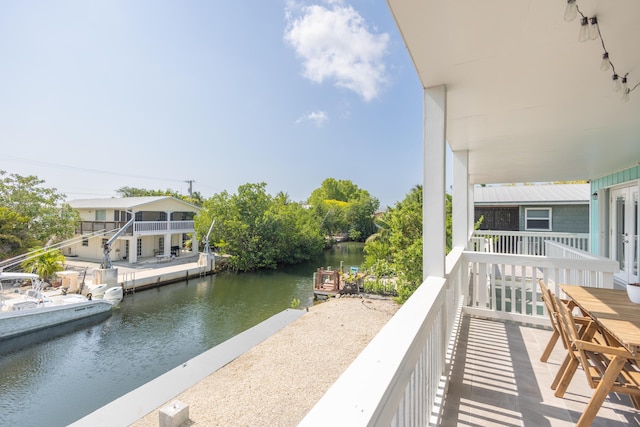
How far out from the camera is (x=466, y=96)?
2.69m

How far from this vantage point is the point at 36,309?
388 inches

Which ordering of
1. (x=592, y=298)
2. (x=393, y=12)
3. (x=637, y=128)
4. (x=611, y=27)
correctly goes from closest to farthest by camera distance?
1. (x=393, y=12)
2. (x=611, y=27)
3. (x=592, y=298)
4. (x=637, y=128)

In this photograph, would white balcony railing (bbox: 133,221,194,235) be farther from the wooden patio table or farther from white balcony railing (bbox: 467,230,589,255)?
the wooden patio table

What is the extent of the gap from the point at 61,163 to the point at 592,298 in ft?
120

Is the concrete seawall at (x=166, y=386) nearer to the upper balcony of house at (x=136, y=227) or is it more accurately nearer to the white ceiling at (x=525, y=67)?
the white ceiling at (x=525, y=67)

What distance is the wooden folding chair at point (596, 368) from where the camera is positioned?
5.30ft

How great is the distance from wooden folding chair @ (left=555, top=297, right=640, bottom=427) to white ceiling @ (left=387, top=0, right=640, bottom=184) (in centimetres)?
172

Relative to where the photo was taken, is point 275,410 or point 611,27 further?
point 275,410

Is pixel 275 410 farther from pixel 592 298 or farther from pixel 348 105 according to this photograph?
pixel 348 105

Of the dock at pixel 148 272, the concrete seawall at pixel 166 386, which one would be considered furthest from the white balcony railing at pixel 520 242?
the dock at pixel 148 272

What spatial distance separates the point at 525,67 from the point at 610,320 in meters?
1.82

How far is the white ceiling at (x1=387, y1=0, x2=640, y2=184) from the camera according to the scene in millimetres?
1614

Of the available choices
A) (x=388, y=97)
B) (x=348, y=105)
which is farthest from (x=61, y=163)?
(x=388, y=97)

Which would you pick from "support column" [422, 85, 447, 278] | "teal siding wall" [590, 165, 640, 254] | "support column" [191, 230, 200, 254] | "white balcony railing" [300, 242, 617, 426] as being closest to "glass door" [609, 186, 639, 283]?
"teal siding wall" [590, 165, 640, 254]
